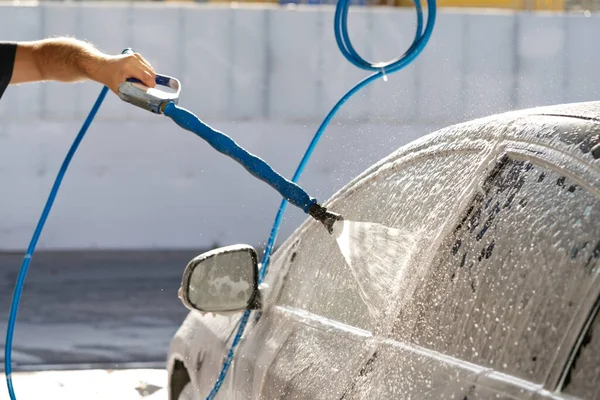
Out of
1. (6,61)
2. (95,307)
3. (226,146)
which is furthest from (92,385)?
(226,146)

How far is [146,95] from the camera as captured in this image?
312 centimetres

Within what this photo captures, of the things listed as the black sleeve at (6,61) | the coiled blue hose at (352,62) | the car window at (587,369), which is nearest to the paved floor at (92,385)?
the black sleeve at (6,61)

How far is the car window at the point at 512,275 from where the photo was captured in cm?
175

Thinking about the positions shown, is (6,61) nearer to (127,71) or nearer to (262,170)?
(127,71)

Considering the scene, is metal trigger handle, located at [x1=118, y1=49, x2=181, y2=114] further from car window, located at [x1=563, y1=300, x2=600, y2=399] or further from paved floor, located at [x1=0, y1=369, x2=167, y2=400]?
paved floor, located at [x1=0, y1=369, x2=167, y2=400]

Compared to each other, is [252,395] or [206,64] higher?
[252,395]

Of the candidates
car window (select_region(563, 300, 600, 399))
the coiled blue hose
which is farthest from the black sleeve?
car window (select_region(563, 300, 600, 399))

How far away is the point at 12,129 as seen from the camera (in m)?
13.4

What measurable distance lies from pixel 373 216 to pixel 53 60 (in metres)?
1.78

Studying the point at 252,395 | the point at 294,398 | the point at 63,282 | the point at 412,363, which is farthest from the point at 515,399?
the point at 63,282

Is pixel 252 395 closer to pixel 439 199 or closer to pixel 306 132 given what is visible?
pixel 439 199

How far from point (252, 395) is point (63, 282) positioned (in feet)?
29.1

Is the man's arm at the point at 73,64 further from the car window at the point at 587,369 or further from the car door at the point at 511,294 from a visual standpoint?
the car window at the point at 587,369

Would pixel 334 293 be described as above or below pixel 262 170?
below
